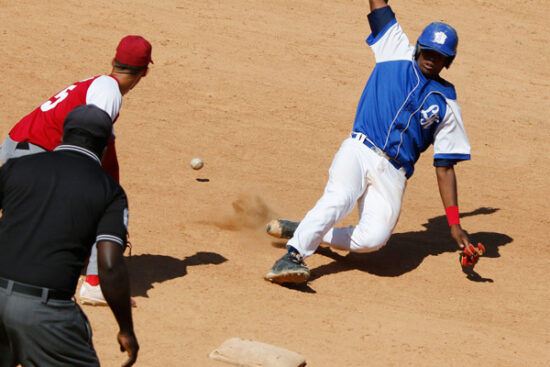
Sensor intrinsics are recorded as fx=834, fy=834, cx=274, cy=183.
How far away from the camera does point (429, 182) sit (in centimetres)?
1054

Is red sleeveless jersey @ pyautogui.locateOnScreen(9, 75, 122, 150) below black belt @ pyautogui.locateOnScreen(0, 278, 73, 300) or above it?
above

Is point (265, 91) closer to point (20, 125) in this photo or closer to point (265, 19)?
point (265, 19)

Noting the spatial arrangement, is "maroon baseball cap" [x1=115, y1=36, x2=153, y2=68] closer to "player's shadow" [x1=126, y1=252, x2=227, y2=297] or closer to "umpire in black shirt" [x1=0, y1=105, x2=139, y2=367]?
"player's shadow" [x1=126, y1=252, x2=227, y2=297]

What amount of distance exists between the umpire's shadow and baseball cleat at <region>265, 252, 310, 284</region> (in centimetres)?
47

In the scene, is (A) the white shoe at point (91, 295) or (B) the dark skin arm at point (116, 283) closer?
(B) the dark skin arm at point (116, 283)

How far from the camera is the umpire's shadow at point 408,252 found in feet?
26.3

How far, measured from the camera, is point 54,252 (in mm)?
3947

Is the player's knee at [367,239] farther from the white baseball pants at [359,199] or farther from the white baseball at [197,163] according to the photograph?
the white baseball at [197,163]

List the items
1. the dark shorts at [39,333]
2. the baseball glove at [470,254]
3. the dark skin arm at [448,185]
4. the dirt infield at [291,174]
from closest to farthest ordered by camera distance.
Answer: the dark shorts at [39,333] < the dirt infield at [291,174] < the baseball glove at [470,254] < the dark skin arm at [448,185]

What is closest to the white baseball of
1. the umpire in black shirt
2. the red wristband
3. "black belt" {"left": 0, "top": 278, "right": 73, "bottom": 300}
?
the red wristband

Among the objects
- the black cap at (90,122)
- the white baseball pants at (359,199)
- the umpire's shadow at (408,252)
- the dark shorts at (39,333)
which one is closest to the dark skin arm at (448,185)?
the white baseball pants at (359,199)

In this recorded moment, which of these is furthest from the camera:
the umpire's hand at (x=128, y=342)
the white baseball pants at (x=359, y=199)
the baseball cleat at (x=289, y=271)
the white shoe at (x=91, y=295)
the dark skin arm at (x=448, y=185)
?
the dark skin arm at (x=448, y=185)

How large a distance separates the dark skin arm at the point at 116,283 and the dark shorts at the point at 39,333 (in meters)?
0.19

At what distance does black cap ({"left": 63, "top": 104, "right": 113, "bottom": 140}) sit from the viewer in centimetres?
415
